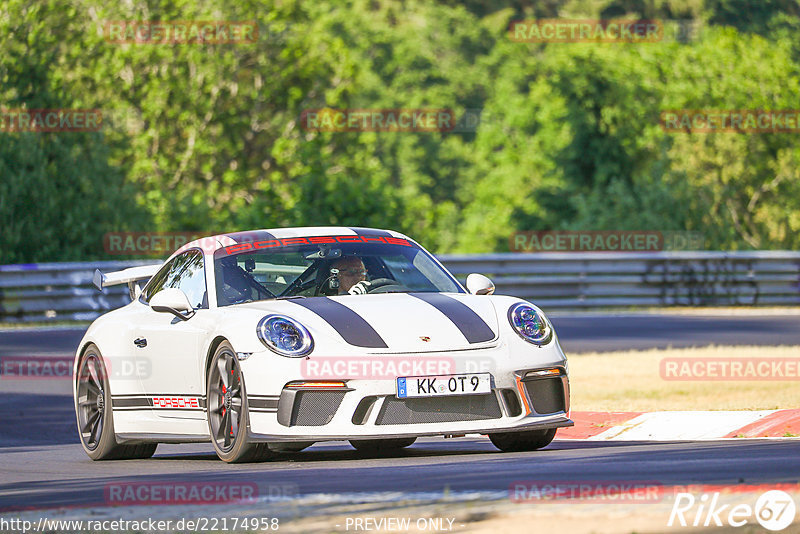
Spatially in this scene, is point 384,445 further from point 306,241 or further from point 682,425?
point 682,425

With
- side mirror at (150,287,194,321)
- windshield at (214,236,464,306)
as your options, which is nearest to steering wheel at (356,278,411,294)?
windshield at (214,236,464,306)

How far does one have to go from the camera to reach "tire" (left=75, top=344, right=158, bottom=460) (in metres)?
9.91

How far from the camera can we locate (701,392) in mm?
12844

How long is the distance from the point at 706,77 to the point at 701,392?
46.1m

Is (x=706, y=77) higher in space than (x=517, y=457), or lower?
lower

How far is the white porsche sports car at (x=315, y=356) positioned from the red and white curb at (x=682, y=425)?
1.41 meters

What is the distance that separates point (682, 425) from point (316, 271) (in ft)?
8.66

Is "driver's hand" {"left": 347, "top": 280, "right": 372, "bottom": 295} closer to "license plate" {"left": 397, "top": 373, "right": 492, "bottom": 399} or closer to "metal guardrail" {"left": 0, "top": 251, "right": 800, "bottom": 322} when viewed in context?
"license plate" {"left": 397, "top": 373, "right": 492, "bottom": 399}

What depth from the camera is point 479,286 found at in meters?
9.53

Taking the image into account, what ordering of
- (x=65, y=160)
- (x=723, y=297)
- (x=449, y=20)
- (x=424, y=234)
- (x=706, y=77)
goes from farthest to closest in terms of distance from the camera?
1. (x=449, y=20)
2. (x=706, y=77)
3. (x=424, y=234)
4. (x=65, y=160)
5. (x=723, y=297)

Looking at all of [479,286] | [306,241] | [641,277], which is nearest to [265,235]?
[306,241]

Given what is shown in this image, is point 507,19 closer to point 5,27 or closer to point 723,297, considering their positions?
point 5,27

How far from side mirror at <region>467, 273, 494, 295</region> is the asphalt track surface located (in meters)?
0.95

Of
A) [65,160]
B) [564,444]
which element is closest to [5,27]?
[65,160]
